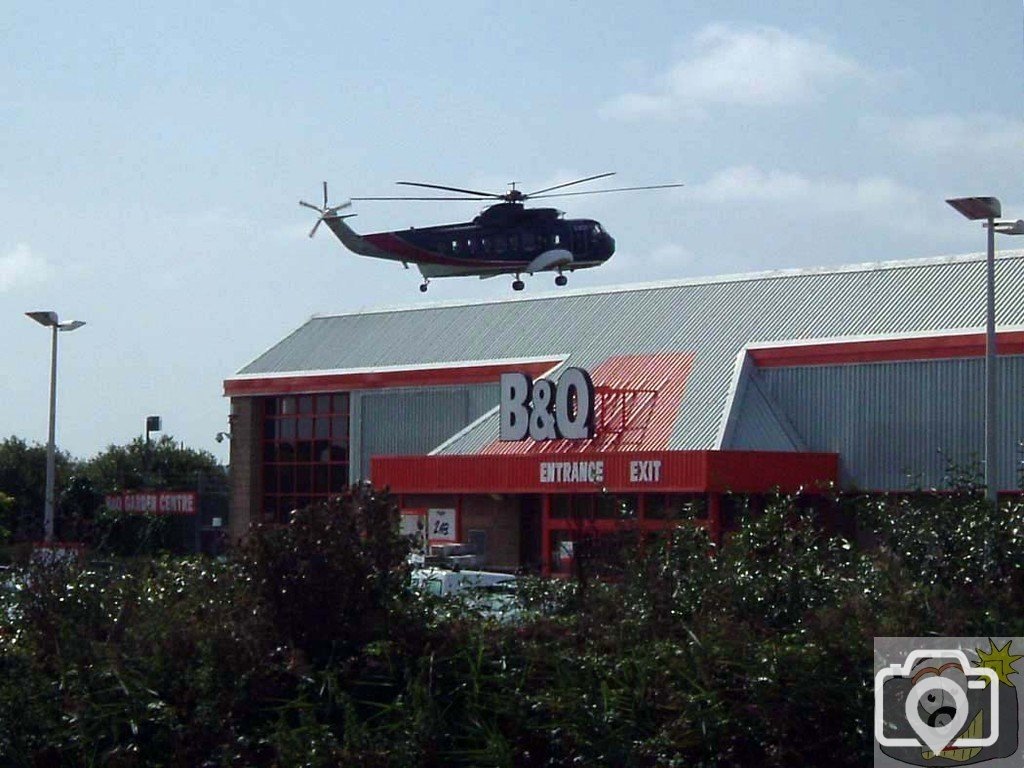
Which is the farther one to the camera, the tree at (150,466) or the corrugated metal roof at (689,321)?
the tree at (150,466)

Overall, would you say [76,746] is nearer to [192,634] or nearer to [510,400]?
[192,634]

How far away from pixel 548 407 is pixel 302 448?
13513 millimetres

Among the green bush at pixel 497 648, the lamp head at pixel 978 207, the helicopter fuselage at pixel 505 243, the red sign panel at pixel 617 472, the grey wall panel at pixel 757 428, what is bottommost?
the green bush at pixel 497 648

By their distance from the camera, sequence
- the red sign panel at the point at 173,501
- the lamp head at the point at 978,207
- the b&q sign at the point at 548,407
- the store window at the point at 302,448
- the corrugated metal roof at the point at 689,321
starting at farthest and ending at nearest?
the red sign panel at the point at 173,501, the store window at the point at 302,448, the b&q sign at the point at 548,407, the corrugated metal roof at the point at 689,321, the lamp head at the point at 978,207

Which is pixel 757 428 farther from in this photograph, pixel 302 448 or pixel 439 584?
pixel 439 584

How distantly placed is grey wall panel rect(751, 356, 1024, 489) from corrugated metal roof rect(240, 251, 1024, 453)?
4.22 feet

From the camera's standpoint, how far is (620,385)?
46531mm

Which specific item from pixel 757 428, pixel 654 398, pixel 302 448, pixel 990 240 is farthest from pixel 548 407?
pixel 990 240

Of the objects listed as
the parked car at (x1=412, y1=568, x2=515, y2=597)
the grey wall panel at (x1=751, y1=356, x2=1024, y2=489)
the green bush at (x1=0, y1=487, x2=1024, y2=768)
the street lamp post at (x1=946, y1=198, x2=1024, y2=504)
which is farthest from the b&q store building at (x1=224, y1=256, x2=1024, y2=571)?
the green bush at (x1=0, y1=487, x2=1024, y2=768)

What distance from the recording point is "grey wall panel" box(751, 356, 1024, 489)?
129 ft

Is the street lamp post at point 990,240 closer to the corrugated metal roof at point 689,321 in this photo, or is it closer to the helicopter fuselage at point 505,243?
the corrugated metal roof at point 689,321

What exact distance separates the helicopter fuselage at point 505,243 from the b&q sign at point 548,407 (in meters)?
3.36

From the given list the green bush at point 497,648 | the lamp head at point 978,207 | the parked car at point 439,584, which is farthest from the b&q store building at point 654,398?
the green bush at point 497,648

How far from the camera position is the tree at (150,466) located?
266ft
